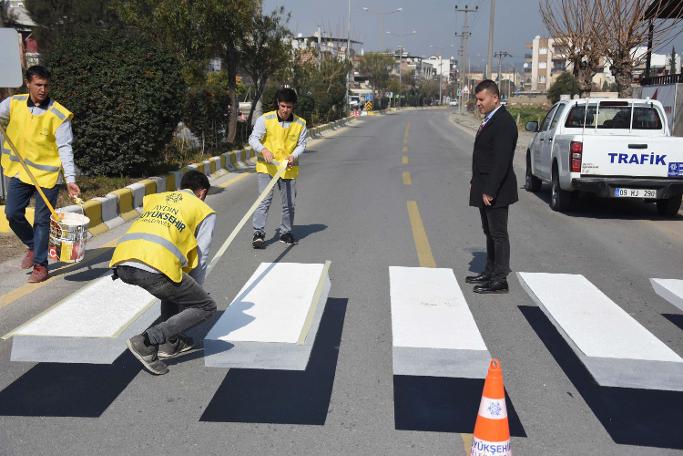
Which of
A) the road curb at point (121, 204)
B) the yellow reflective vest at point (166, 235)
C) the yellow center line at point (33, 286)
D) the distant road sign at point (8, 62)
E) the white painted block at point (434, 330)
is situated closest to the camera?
the yellow reflective vest at point (166, 235)

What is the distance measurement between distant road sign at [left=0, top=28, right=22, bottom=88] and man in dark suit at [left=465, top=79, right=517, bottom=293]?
579cm

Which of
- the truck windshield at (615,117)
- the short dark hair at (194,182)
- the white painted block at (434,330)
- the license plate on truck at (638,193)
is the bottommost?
the white painted block at (434,330)

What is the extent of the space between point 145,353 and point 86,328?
73 cm

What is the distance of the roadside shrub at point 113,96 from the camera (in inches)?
464

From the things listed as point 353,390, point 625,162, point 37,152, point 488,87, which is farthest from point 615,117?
point 353,390

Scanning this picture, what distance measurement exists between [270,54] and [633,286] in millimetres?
17549

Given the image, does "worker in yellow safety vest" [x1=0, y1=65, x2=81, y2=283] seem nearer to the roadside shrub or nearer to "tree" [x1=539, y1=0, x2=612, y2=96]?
the roadside shrub

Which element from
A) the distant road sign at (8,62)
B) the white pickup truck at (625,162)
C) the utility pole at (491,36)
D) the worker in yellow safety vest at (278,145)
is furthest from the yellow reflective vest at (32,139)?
the utility pole at (491,36)

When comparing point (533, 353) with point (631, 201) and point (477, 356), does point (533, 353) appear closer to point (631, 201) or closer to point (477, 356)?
point (477, 356)

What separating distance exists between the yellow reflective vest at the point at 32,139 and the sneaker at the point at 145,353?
3006 mm

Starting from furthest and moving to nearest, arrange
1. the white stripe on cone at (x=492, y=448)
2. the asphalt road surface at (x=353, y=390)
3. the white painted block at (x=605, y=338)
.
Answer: the white painted block at (x=605, y=338) < the asphalt road surface at (x=353, y=390) < the white stripe on cone at (x=492, y=448)

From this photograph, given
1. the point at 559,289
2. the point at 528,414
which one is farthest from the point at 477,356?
the point at 559,289

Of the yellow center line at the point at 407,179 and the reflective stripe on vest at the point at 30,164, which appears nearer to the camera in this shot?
the reflective stripe on vest at the point at 30,164

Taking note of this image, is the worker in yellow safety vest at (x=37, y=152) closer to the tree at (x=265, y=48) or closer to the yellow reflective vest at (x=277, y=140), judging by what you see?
the yellow reflective vest at (x=277, y=140)
